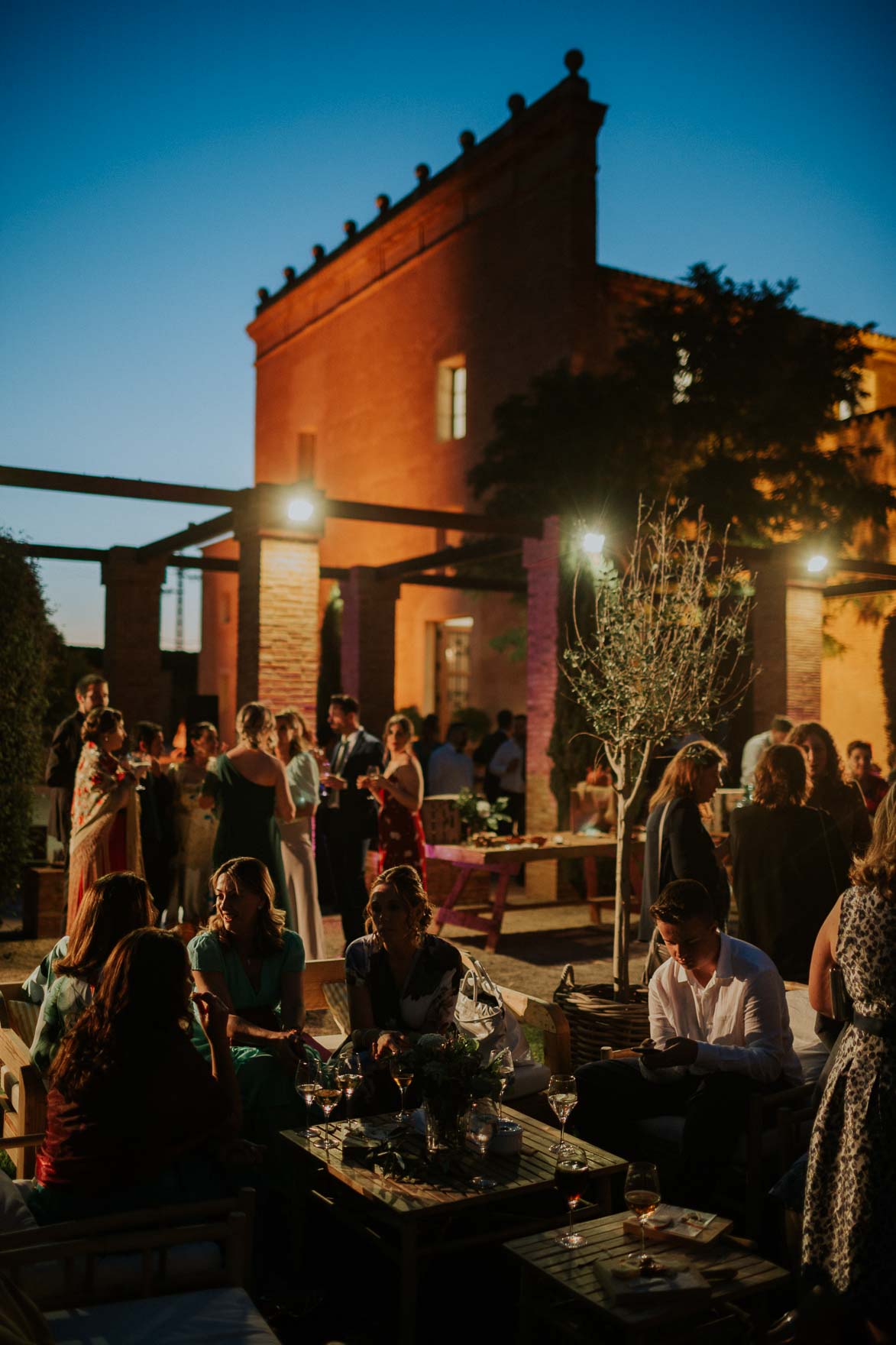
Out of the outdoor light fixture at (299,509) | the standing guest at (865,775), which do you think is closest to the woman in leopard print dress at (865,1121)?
the standing guest at (865,775)

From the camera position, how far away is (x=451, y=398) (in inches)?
852

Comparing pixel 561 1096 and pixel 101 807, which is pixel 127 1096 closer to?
pixel 561 1096

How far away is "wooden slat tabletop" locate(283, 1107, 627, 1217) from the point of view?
312 centimetres

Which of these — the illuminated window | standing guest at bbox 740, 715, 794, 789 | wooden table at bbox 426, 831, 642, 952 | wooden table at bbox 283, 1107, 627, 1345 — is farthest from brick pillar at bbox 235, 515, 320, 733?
the illuminated window

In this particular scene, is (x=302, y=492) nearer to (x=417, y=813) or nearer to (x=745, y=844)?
(x=417, y=813)

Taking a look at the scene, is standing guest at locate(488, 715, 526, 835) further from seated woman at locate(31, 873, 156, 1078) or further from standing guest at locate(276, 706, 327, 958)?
seated woman at locate(31, 873, 156, 1078)

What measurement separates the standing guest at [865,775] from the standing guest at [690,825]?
440 cm

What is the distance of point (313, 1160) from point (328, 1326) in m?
0.46

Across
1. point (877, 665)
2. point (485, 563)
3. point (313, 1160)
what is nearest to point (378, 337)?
point (485, 563)

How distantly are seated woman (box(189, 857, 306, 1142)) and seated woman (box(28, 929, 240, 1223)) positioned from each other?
93cm

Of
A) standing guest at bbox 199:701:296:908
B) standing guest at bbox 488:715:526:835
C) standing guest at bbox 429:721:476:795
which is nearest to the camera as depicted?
standing guest at bbox 199:701:296:908

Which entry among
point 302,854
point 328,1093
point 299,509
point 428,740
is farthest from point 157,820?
point 328,1093

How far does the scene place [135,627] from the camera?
16062mm

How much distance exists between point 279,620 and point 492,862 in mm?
3412
